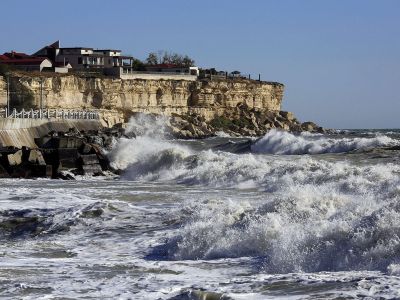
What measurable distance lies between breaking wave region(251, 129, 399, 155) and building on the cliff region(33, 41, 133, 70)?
4574cm

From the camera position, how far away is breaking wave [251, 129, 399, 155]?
164 ft

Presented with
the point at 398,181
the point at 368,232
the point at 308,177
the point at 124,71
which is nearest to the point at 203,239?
the point at 368,232

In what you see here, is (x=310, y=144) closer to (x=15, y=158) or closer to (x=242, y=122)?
(x=15, y=158)

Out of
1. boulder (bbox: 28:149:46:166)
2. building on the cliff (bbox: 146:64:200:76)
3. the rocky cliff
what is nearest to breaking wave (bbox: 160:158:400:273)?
boulder (bbox: 28:149:46:166)

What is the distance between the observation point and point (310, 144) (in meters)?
51.8

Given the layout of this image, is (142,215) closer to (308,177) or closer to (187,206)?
(187,206)

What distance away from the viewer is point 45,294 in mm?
11891

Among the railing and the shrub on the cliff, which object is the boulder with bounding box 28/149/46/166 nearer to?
the railing

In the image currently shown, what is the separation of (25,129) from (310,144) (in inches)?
685

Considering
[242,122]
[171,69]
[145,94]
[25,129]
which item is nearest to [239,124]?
[242,122]

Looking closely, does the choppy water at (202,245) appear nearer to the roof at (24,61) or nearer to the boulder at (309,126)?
the roof at (24,61)

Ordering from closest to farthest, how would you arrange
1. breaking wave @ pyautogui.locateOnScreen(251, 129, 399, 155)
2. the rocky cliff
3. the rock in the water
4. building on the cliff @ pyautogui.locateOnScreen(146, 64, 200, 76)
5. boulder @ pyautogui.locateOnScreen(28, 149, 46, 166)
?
1. the rock in the water
2. boulder @ pyautogui.locateOnScreen(28, 149, 46, 166)
3. breaking wave @ pyautogui.locateOnScreen(251, 129, 399, 155)
4. the rocky cliff
5. building on the cliff @ pyautogui.locateOnScreen(146, 64, 200, 76)

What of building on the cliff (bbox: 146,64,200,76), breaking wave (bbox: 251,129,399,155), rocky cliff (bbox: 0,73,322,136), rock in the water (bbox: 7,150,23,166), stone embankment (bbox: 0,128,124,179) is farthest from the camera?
building on the cliff (bbox: 146,64,200,76)

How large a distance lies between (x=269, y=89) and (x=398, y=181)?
87.4m
